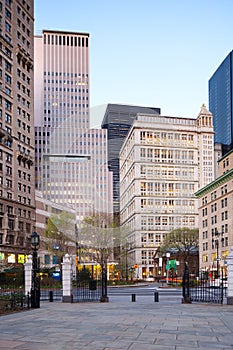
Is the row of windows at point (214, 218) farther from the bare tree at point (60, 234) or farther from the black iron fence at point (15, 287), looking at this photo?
the black iron fence at point (15, 287)

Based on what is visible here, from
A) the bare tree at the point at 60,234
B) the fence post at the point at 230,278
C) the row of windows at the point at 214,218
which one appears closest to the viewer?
the fence post at the point at 230,278

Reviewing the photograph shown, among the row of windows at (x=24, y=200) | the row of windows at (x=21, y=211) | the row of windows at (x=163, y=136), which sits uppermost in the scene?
the row of windows at (x=163, y=136)

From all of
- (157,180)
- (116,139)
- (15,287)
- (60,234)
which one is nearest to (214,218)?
(60,234)

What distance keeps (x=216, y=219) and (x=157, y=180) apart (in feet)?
171

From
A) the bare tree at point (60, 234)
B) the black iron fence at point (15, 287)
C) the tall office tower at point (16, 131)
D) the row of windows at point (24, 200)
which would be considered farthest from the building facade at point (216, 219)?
the black iron fence at point (15, 287)

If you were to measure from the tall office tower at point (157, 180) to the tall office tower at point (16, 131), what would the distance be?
5300 cm

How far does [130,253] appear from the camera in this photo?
160250 mm

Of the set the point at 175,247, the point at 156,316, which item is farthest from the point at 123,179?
the point at 156,316

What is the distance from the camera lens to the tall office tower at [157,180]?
15688cm

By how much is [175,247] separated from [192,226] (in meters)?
45.3

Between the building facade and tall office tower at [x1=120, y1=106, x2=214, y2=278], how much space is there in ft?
123

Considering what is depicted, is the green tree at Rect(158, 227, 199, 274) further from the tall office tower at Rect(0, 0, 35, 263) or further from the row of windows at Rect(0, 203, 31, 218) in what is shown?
the row of windows at Rect(0, 203, 31, 218)

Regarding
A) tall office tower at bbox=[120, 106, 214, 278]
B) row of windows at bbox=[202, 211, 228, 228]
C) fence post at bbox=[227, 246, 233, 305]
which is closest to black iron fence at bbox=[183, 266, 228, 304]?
fence post at bbox=[227, 246, 233, 305]

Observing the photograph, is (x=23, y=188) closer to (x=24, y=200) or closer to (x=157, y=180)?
(x=24, y=200)
